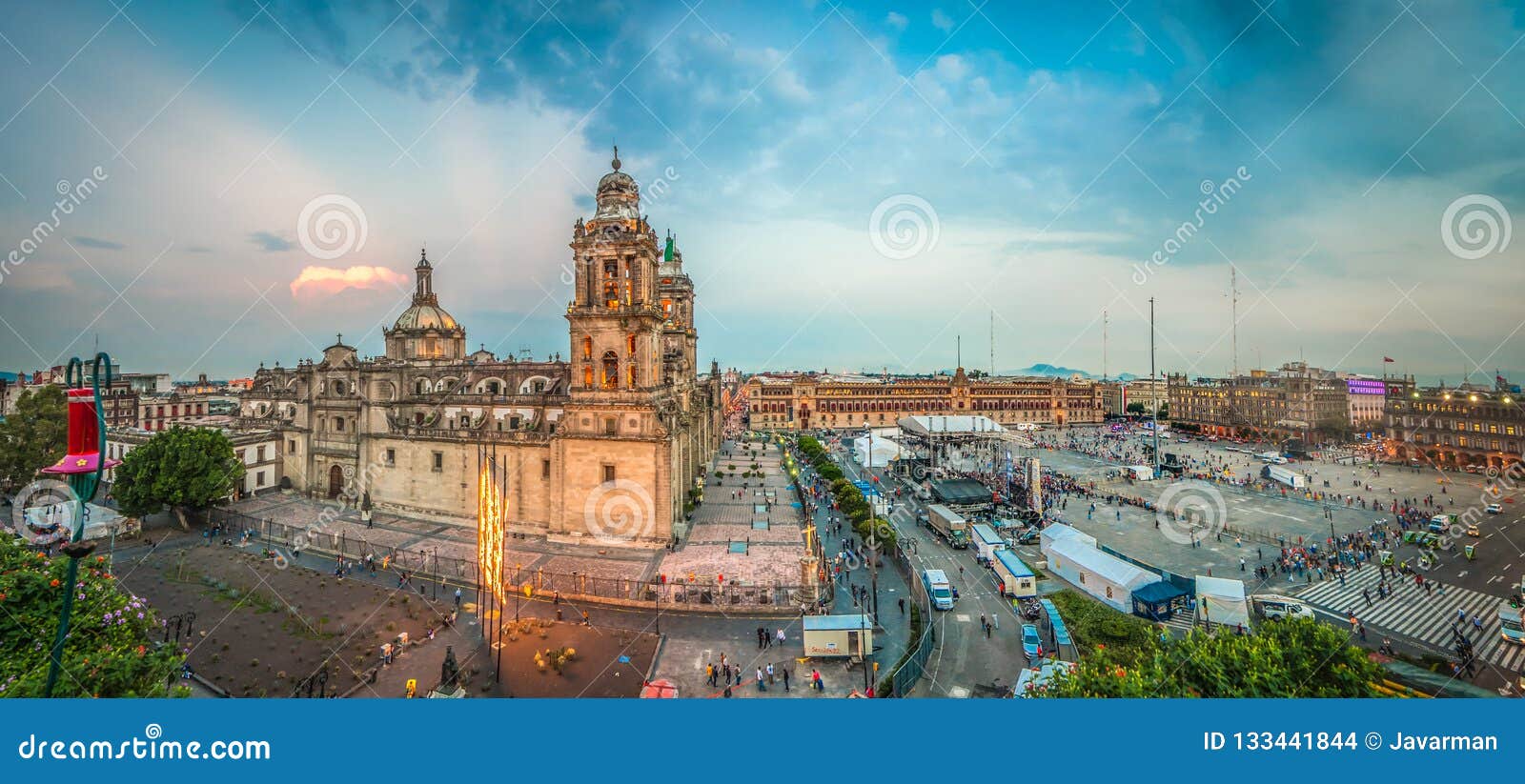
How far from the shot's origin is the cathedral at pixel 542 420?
105 ft

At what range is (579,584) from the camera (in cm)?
2581

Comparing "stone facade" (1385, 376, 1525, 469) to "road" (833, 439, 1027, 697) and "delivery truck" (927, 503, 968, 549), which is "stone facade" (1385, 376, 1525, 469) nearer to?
"delivery truck" (927, 503, 968, 549)

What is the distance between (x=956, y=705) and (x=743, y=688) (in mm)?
13124

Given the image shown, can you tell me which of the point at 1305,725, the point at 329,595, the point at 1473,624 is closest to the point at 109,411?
the point at 329,595

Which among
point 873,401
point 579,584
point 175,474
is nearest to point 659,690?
point 579,584

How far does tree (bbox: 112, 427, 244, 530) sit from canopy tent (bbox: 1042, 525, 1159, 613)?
151ft

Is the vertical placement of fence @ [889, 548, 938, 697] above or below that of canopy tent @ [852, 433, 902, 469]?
below

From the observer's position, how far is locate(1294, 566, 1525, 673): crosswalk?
69.8 feet

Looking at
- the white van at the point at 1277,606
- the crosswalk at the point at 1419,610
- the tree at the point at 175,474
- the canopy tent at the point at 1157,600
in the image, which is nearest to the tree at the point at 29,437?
the tree at the point at 175,474

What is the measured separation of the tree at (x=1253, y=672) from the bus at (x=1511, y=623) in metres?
18.1

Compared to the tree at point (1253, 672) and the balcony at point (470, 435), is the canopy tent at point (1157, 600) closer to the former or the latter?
the tree at point (1253, 672)

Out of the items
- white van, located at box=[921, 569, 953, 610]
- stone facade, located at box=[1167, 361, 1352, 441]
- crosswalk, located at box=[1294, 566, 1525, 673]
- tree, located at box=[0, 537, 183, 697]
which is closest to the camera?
tree, located at box=[0, 537, 183, 697]

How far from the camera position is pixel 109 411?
5159 centimetres

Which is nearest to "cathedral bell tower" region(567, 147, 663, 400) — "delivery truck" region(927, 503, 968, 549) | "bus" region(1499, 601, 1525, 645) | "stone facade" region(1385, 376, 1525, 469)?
"delivery truck" region(927, 503, 968, 549)
